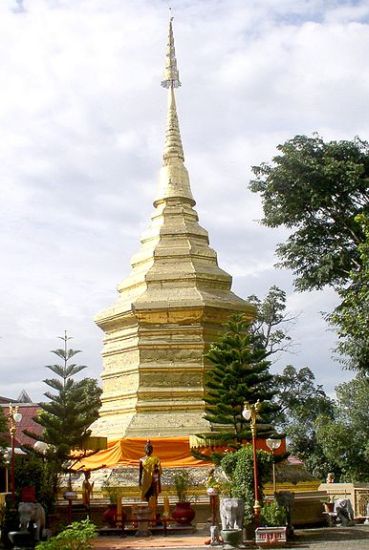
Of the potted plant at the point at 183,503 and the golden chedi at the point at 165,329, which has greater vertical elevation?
the golden chedi at the point at 165,329

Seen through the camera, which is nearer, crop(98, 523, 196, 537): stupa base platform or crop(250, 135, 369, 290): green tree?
crop(98, 523, 196, 537): stupa base platform

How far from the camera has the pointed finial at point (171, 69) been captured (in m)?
25.6

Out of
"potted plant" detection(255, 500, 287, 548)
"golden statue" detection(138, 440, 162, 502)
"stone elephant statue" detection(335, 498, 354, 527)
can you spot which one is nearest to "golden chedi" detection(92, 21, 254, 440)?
"golden statue" detection(138, 440, 162, 502)

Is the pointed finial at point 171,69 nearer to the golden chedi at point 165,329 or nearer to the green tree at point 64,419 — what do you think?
the golden chedi at point 165,329

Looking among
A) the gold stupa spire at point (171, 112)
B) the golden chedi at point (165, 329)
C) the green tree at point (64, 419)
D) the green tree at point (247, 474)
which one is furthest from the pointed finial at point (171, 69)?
the green tree at point (247, 474)

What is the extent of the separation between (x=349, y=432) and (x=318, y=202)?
43.5 ft

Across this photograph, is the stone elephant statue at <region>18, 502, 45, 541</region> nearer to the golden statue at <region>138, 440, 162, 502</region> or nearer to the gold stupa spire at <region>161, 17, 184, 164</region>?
the golden statue at <region>138, 440, 162, 502</region>

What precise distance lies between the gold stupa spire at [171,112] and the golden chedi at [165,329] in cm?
146

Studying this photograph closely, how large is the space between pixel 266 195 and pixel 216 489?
810 cm

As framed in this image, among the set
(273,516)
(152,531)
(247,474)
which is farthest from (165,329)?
(273,516)

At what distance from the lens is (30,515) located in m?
13.2

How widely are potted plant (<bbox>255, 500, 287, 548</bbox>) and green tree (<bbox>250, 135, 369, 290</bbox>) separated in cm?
747

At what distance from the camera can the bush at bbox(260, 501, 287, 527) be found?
46.0 ft

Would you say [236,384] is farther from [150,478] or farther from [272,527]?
[272,527]
